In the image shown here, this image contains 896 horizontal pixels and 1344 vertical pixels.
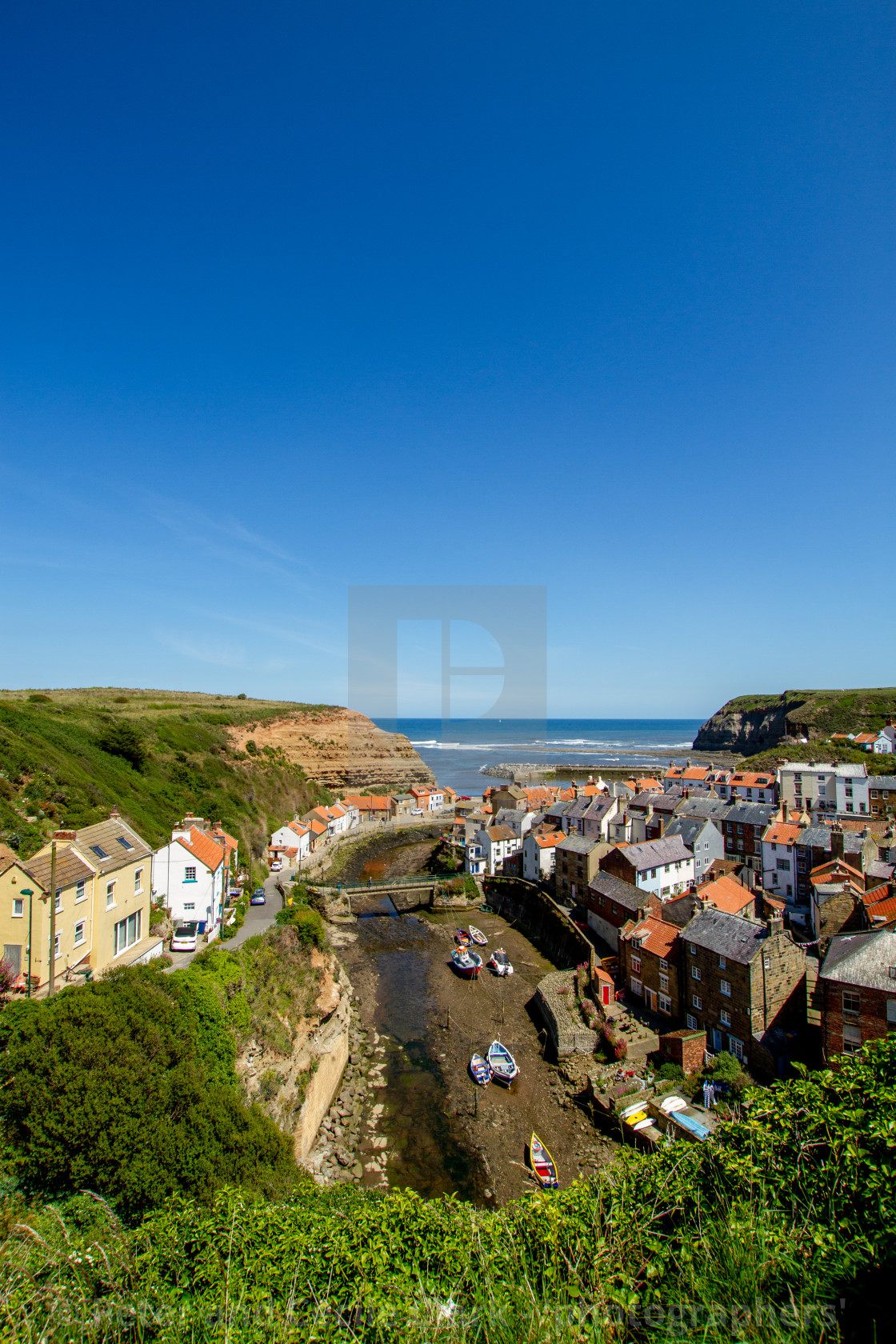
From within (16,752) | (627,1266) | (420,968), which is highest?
(16,752)

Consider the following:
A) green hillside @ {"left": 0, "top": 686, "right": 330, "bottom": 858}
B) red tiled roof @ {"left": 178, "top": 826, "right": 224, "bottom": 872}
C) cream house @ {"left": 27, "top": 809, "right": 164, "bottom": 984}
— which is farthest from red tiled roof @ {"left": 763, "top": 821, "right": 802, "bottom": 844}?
green hillside @ {"left": 0, "top": 686, "right": 330, "bottom": 858}

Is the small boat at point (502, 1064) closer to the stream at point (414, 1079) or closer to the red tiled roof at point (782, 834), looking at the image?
the stream at point (414, 1079)

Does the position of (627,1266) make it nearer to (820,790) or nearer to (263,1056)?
(263,1056)

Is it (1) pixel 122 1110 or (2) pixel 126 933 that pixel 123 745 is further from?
(1) pixel 122 1110

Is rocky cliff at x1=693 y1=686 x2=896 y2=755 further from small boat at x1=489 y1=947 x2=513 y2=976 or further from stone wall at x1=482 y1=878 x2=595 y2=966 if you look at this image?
small boat at x1=489 y1=947 x2=513 y2=976

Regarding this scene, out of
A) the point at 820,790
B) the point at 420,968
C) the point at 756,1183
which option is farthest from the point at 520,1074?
the point at 820,790

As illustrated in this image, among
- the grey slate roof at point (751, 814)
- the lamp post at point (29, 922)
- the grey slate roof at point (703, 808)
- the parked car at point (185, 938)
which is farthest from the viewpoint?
the grey slate roof at point (703, 808)

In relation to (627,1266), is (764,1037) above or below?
below

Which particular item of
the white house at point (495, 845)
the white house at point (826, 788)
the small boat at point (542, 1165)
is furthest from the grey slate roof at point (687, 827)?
the small boat at point (542, 1165)
